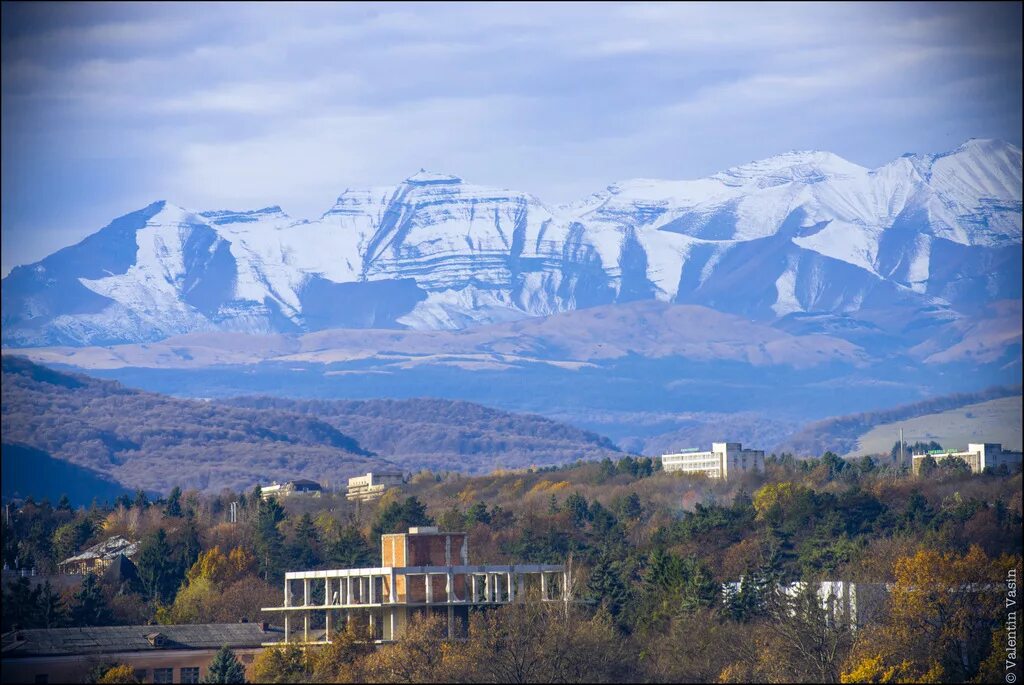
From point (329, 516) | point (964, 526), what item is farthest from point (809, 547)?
point (329, 516)

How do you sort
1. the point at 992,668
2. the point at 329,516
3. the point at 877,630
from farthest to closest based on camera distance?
the point at 329,516
the point at 877,630
the point at 992,668

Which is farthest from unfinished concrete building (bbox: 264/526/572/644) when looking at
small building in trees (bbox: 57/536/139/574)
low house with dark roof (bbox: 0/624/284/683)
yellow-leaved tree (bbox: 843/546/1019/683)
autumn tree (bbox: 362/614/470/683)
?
small building in trees (bbox: 57/536/139/574)

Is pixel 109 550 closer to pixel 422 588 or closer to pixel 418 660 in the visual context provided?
pixel 422 588

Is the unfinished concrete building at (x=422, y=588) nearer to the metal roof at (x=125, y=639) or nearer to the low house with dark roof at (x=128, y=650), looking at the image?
the metal roof at (x=125, y=639)

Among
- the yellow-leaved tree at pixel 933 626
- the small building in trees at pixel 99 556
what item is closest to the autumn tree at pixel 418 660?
the yellow-leaved tree at pixel 933 626

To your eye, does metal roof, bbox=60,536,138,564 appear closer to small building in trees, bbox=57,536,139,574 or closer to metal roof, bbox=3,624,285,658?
Answer: small building in trees, bbox=57,536,139,574

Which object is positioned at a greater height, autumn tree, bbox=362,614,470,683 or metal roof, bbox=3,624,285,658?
metal roof, bbox=3,624,285,658

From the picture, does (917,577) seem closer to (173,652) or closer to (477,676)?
(477,676)
